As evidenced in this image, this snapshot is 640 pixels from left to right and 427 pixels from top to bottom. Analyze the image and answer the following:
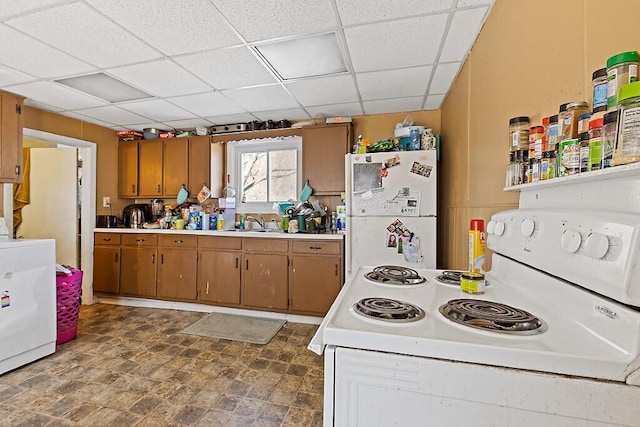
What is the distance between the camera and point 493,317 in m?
0.73

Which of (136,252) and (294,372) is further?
(136,252)

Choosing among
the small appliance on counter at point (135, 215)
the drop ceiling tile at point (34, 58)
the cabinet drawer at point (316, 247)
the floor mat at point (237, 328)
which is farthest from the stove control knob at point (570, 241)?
the small appliance on counter at point (135, 215)

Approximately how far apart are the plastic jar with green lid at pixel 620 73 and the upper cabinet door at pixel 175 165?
3.94m

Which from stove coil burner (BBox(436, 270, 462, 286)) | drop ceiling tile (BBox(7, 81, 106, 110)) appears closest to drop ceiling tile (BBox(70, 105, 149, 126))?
drop ceiling tile (BBox(7, 81, 106, 110))

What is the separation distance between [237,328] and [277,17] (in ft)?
8.64

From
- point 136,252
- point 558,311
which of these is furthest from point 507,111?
point 136,252

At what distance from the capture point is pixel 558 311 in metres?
0.77

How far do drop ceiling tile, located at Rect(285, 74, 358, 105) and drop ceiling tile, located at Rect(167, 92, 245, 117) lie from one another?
0.74m

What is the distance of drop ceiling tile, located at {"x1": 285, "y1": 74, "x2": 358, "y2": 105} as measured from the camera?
250 cm

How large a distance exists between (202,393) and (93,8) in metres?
2.35

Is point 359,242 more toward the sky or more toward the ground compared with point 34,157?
more toward the ground

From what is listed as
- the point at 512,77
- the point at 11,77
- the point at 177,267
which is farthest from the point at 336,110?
the point at 11,77

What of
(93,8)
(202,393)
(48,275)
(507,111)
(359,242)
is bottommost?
(202,393)

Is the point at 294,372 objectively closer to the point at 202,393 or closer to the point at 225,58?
the point at 202,393
